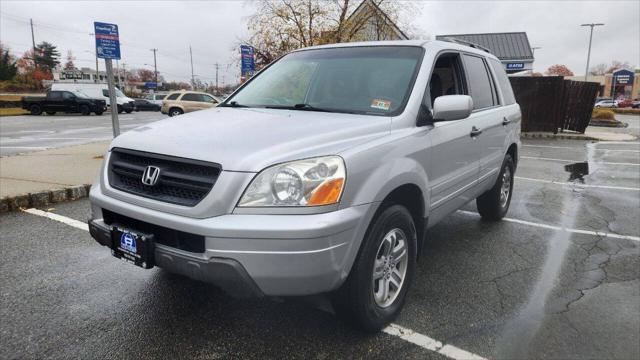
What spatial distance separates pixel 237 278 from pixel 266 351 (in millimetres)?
666

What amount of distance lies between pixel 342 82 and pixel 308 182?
142 cm

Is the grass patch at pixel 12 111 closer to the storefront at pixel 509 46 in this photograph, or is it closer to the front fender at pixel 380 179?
the front fender at pixel 380 179

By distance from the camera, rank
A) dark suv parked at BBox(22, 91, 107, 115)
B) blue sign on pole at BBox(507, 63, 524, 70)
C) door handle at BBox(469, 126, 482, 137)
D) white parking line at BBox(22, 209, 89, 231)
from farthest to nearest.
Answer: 1. blue sign on pole at BBox(507, 63, 524, 70)
2. dark suv parked at BBox(22, 91, 107, 115)
3. white parking line at BBox(22, 209, 89, 231)
4. door handle at BBox(469, 126, 482, 137)

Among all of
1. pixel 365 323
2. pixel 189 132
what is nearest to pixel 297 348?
pixel 365 323

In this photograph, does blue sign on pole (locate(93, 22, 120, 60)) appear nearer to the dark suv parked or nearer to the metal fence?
the metal fence

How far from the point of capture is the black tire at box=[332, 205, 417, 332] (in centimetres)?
251

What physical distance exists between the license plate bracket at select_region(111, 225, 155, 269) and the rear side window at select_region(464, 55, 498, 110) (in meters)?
3.11

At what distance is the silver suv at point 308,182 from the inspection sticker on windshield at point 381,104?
0.04ft

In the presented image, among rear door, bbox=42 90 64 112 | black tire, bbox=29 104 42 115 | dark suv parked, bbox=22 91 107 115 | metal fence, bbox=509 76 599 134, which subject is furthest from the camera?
black tire, bbox=29 104 42 115

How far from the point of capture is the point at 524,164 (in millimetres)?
10156

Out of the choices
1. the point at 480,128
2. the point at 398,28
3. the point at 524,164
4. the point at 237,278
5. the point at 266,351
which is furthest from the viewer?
the point at 398,28

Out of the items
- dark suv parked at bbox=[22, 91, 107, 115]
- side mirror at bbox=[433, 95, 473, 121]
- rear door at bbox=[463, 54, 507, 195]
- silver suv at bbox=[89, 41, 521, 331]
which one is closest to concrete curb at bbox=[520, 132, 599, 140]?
rear door at bbox=[463, 54, 507, 195]

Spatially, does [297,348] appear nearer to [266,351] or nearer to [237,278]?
[266,351]

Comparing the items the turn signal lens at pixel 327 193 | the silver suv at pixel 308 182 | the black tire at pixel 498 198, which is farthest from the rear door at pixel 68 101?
the turn signal lens at pixel 327 193
